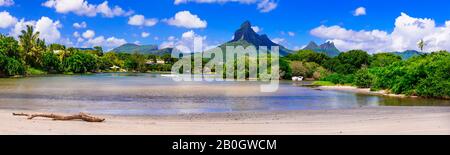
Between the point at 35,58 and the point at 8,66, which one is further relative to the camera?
the point at 35,58

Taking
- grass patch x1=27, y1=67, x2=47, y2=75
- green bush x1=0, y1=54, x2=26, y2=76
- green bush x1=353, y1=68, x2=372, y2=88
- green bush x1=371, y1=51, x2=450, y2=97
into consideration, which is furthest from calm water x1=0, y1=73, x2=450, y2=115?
grass patch x1=27, y1=67, x2=47, y2=75

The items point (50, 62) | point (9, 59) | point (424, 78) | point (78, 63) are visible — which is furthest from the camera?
point (78, 63)

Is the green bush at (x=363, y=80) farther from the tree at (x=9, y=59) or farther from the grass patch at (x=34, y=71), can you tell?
the grass patch at (x=34, y=71)

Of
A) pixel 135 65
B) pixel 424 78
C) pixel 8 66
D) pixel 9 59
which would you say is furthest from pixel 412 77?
pixel 135 65

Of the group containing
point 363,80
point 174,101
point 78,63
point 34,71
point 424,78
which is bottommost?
point 174,101

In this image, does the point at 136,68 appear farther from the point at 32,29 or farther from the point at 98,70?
the point at 32,29

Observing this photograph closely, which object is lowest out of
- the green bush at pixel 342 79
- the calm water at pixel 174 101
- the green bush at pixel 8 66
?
the calm water at pixel 174 101

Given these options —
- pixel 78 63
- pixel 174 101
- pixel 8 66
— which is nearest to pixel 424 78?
pixel 174 101

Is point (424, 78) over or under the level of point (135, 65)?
under

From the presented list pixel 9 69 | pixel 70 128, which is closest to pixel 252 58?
pixel 9 69

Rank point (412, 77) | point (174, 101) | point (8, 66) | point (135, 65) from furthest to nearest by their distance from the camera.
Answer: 1. point (135, 65)
2. point (8, 66)
3. point (412, 77)
4. point (174, 101)

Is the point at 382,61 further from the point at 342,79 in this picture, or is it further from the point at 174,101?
the point at 174,101

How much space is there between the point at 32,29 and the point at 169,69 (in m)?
61.4

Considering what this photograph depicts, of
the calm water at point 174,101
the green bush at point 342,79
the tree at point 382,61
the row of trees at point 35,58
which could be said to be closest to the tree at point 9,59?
the row of trees at point 35,58
